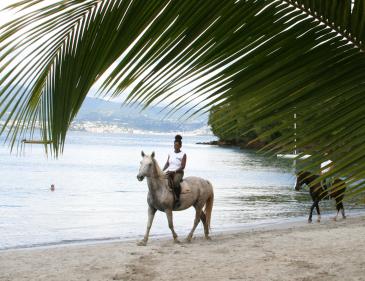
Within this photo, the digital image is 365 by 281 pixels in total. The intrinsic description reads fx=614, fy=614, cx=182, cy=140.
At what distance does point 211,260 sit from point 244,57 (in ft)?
39.6

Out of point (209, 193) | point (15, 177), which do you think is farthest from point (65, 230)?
point (15, 177)

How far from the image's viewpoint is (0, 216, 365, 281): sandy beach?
1128cm

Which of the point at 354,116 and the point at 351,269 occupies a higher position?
the point at 354,116

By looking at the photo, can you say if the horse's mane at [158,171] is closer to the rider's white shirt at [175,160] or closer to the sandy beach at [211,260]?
the rider's white shirt at [175,160]

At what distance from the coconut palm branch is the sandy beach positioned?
31.8 ft

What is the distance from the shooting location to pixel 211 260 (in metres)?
13.0

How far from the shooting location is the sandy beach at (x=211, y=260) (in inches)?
444

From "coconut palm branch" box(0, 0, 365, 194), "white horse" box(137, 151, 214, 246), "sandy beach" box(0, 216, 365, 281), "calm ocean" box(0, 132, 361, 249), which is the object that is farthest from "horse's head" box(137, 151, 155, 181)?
"coconut palm branch" box(0, 0, 365, 194)

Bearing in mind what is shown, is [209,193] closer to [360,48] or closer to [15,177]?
[360,48]

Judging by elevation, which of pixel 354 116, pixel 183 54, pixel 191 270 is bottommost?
pixel 191 270

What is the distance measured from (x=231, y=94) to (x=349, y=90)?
233 millimetres

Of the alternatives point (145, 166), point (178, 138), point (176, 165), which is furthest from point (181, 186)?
point (178, 138)

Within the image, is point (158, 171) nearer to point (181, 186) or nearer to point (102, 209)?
point (181, 186)

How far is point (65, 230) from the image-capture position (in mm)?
25297
